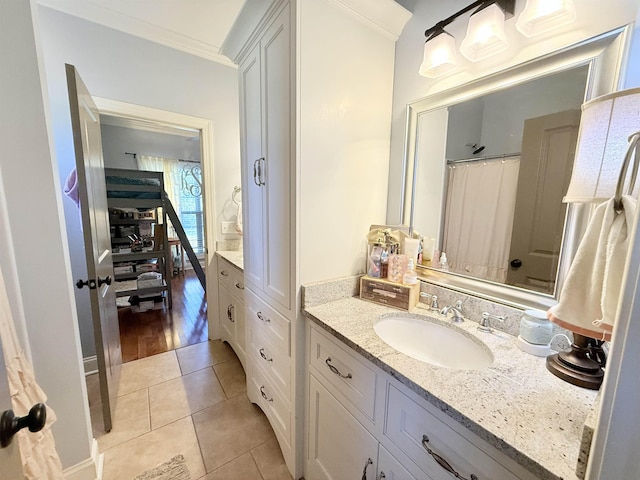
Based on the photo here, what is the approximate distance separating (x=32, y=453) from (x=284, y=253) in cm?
100

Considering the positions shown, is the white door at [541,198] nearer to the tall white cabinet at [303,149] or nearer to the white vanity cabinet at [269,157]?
the tall white cabinet at [303,149]

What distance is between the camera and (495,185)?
1076 mm

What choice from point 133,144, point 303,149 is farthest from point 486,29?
point 133,144

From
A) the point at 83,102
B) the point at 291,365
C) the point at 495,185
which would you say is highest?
the point at 83,102

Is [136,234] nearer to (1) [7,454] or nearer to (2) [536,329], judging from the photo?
A: (1) [7,454]

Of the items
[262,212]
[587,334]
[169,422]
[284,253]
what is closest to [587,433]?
[587,334]

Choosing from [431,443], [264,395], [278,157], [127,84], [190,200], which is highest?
[127,84]

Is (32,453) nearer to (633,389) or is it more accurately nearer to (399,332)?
(399,332)

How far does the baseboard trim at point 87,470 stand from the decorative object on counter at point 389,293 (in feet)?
5.07

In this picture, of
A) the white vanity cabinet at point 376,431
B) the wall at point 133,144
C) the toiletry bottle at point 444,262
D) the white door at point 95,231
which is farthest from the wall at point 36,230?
the wall at point 133,144

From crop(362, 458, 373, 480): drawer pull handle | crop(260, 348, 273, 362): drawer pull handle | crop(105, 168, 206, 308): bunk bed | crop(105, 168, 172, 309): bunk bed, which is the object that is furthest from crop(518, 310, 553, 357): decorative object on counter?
crop(105, 168, 172, 309): bunk bed

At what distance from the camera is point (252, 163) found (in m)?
1.45

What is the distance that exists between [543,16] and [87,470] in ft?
8.71

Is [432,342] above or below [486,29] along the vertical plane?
below
